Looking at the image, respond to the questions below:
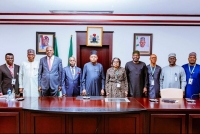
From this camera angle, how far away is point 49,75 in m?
4.07

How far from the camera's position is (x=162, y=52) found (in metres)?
5.15

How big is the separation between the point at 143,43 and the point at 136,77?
128cm

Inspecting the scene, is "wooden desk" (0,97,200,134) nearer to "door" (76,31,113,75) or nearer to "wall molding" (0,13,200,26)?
"door" (76,31,113,75)

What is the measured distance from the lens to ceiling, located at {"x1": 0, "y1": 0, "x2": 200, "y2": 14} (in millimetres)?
3990

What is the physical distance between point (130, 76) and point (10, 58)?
252 centimetres

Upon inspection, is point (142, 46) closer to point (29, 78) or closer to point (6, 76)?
point (29, 78)

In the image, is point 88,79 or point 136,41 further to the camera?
point 136,41

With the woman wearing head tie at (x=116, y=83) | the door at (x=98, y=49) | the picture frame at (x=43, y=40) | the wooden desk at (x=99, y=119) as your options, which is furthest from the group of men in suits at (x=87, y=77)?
the wooden desk at (x=99, y=119)

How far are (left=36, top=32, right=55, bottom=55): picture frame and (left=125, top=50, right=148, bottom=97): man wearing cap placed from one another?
2.09 m

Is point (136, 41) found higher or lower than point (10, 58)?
higher

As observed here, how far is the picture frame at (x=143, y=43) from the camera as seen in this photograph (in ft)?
16.7

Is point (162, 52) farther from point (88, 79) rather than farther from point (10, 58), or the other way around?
point (10, 58)

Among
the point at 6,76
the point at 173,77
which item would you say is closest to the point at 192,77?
the point at 173,77

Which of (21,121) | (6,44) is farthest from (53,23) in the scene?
(21,121)
